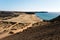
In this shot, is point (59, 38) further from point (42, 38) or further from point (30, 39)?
point (30, 39)

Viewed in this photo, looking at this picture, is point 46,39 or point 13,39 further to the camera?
point 13,39

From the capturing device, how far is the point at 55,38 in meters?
11.4

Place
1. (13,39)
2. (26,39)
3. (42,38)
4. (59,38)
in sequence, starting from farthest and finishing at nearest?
(13,39), (26,39), (42,38), (59,38)

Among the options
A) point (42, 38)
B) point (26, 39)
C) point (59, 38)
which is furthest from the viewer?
point (26, 39)

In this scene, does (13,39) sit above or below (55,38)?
below

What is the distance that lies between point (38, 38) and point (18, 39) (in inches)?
77.0

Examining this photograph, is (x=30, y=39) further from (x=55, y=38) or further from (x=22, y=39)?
(x=55, y=38)

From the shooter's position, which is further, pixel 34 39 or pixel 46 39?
pixel 34 39

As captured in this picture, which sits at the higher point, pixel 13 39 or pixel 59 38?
pixel 59 38

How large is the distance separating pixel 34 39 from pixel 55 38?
1.77 meters

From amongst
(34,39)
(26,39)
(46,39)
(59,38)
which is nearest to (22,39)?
(26,39)

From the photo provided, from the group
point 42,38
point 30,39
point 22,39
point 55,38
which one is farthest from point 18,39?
point 55,38

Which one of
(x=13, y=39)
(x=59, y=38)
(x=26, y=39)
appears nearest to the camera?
(x=59, y=38)

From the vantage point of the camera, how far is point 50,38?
11.7m
